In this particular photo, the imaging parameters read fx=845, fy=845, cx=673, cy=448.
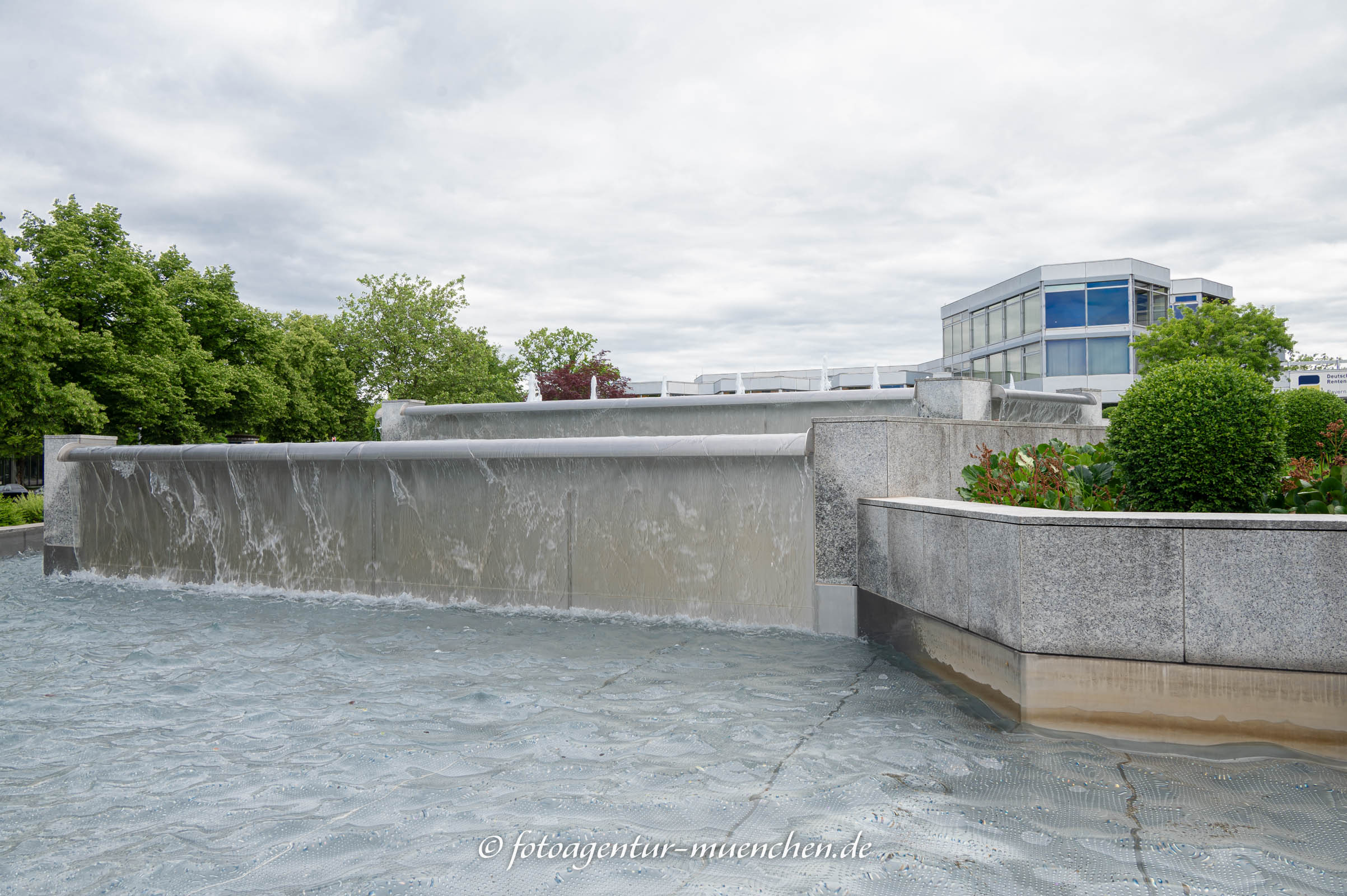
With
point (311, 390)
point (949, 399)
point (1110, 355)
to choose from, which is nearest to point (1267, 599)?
point (949, 399)

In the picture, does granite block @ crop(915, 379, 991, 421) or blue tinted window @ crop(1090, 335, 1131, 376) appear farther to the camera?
blue tinted window @ crop(1090, 335, 1131, 376)

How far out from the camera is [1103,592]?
445 centimetres

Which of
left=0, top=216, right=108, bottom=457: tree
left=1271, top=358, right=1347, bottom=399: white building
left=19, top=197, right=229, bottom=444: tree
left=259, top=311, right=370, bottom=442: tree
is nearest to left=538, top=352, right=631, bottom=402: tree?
left=259, top=311, right=370, bottom=442: tree

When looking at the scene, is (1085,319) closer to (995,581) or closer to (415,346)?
(415,346)

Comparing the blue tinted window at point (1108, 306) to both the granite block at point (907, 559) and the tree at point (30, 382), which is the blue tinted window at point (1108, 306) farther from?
the granite block at point (907, 559)

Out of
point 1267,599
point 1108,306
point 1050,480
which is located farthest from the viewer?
point 1108,306

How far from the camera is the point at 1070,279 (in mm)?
46781

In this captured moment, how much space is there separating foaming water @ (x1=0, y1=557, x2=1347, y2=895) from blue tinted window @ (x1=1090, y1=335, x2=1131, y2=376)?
1821 inches

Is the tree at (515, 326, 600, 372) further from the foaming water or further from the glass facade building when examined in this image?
the foaming water

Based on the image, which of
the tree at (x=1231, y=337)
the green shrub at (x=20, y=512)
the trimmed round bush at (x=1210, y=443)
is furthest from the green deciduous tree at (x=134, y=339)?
the tree at (x=1231, y=337)

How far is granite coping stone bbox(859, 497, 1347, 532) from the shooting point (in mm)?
4141

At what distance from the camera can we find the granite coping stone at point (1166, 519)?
13.6ft

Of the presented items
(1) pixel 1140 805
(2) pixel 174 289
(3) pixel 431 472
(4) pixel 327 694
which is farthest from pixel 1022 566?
(2) pixel 174 289

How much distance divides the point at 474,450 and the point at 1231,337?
1422 inches
